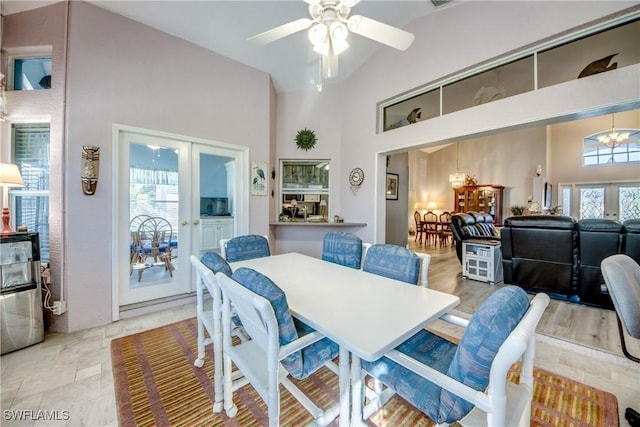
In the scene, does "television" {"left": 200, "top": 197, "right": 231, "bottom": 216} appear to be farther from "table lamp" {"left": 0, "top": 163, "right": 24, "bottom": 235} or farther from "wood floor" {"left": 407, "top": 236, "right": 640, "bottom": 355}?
"wood floor" {"left": 407, "top": 236, "right": 640, "bottom": 355}

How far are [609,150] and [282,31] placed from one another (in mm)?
10097

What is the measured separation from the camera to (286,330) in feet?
3.61

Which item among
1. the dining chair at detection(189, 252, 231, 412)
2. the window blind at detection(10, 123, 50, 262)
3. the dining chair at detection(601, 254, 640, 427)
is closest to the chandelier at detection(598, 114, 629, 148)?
the dining chair at detection(601, 254, 640, 427)

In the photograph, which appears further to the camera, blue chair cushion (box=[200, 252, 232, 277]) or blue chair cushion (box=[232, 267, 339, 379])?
blue chair cushion (box=[200, 252, 232, 277])

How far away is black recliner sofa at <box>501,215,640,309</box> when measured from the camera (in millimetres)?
2750

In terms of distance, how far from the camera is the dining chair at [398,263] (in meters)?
1.75

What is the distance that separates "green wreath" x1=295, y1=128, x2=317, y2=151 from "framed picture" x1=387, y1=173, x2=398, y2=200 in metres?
2.15

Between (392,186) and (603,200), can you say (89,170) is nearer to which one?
(392,186)

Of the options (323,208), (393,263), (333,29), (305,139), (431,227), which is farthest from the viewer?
(431,227)

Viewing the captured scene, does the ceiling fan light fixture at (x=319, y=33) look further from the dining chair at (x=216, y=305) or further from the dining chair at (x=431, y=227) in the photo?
the dining chair at (x=431, y=227)

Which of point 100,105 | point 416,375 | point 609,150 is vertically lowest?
point 416,375

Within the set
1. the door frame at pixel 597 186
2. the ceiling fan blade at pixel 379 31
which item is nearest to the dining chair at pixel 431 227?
the door frame at pixel 597 186

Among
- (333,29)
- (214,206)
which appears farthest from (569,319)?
(214,206)

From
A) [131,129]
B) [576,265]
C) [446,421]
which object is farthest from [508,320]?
[131,129]
